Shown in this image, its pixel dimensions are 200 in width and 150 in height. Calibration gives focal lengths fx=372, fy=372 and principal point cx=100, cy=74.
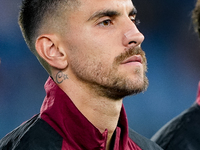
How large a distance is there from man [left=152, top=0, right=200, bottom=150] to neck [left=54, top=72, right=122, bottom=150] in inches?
27.0

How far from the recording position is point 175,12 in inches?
156

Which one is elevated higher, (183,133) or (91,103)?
(91,103)

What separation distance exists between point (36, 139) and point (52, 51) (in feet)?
1.50

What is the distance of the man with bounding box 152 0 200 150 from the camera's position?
2.37 metres

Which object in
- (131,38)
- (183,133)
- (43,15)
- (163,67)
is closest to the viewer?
(131,38)

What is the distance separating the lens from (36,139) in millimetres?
1713

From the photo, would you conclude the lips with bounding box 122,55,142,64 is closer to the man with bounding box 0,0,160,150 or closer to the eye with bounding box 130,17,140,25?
the man with bounding box 0,0,160,150

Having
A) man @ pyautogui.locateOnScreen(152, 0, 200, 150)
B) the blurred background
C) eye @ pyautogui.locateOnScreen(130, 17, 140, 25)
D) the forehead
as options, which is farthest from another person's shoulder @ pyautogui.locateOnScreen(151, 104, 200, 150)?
the forehead

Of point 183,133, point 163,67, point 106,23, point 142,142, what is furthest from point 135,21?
point 163,67

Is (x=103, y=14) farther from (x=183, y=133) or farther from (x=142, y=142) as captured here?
(x=183, y=133)

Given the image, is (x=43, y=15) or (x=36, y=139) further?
(x=43, y=15)

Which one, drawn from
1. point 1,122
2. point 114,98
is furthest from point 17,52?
point 114,98

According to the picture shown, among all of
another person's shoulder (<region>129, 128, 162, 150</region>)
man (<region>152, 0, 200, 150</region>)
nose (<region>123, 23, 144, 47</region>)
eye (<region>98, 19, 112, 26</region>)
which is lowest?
man (<region>152, 0, 200, 150</region>)

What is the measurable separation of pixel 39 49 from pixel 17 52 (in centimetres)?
90
